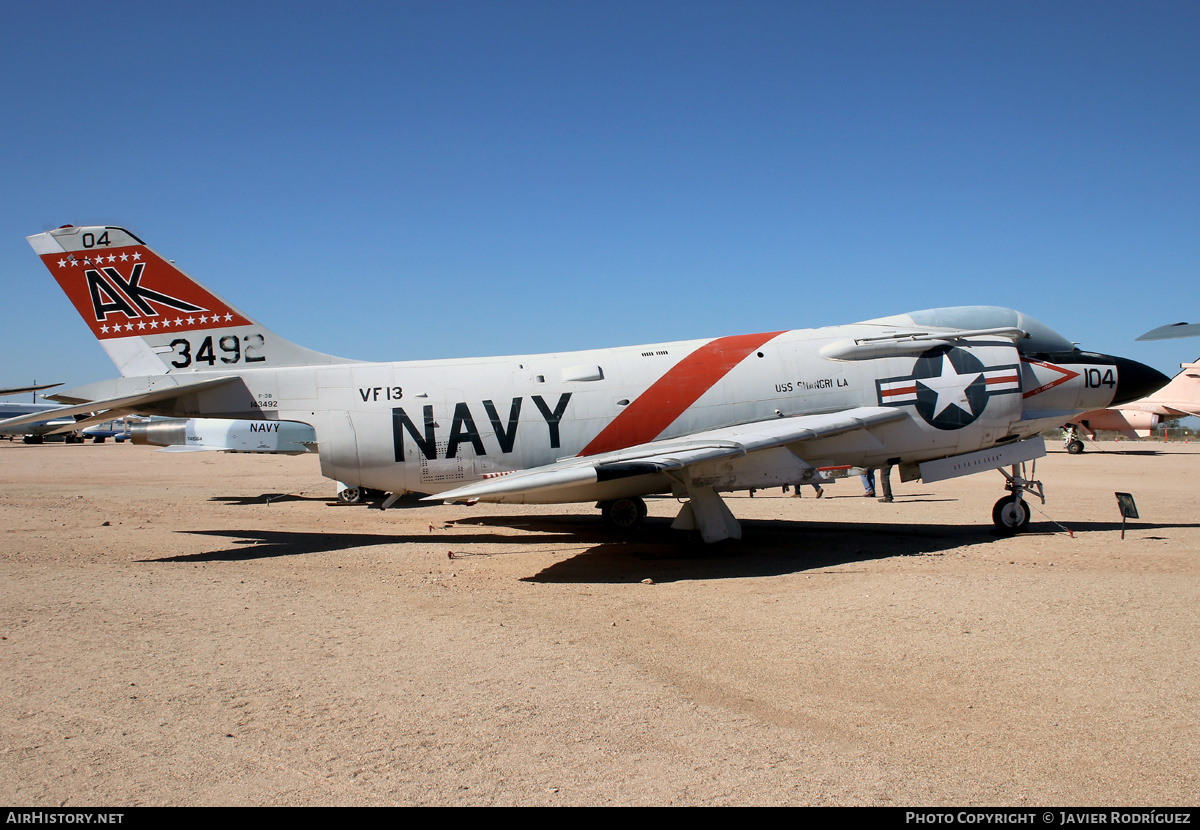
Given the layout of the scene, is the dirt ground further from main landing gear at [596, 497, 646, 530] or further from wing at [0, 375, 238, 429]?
wing at [0, 375, 238, 429]

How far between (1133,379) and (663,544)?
8.91m

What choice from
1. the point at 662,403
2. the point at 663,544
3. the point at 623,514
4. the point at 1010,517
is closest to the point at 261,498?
Result: the point at 623,514

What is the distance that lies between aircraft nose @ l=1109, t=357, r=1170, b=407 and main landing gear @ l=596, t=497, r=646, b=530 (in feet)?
29.1

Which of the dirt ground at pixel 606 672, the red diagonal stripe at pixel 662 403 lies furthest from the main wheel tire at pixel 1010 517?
the red diagonal stripe at pixel 662 403

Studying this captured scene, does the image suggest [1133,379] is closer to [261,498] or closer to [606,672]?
[606,672]

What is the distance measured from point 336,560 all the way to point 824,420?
7974mm

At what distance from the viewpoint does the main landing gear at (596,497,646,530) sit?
14250mm

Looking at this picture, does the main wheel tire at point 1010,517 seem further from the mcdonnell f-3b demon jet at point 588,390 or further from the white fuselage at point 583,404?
the white fuselage at point 583,404

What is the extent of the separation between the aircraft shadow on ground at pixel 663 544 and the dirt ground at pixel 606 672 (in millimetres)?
121

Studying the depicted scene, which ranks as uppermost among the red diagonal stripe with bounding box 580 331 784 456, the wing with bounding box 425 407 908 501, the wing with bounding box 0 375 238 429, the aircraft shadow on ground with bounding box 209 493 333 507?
the wing with bounding box 0 375 238 429

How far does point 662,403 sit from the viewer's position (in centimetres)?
1216

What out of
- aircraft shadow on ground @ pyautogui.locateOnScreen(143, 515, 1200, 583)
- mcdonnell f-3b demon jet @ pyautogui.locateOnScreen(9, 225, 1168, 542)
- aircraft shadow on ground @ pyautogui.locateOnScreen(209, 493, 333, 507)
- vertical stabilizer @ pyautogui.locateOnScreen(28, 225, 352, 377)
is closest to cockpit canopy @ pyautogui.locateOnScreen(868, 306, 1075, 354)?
mcdonnell f-3b demon jet @ pyautogui.locateOnScreen(9, 225, 1168, 542)

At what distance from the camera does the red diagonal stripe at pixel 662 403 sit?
39.7ft

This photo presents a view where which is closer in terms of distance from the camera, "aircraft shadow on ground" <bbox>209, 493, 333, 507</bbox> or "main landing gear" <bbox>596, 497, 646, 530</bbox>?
"main landing gear" <bbox>596, 497, 646, 530</bbox>
